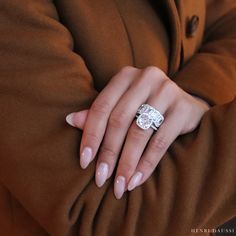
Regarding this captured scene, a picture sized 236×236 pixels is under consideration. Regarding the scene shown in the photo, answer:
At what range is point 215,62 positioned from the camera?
32.7 inches

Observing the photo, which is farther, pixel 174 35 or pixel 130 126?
pixel 174 35

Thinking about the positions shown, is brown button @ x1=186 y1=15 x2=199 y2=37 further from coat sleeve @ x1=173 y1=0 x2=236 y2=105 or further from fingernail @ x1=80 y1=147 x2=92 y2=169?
fingernail @ x1=80 y1=147 x2=92 y2=169

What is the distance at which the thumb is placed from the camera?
1.93 ft

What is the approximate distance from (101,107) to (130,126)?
1.8 inches

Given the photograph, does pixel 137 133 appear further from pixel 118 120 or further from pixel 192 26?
pixel 192 26

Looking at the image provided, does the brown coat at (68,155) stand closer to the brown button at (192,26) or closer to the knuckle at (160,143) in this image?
the knuckle at (160,143)

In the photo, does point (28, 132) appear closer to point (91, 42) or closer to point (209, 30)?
point (91, 42)

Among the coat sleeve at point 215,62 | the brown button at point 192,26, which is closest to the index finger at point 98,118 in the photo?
the coat sleeve at point 215,62

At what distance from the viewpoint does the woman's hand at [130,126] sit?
574 millimetres

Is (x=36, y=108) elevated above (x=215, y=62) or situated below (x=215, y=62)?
above

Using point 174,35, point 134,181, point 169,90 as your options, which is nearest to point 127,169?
point 134,181

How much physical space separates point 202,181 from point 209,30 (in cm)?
53

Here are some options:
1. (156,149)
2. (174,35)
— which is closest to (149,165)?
(156,149)

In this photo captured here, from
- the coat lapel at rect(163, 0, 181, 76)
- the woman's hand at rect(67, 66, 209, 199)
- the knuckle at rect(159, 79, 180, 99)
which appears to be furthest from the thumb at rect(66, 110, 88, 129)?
the coat lapel at rect(163, 0, 181, 76)
